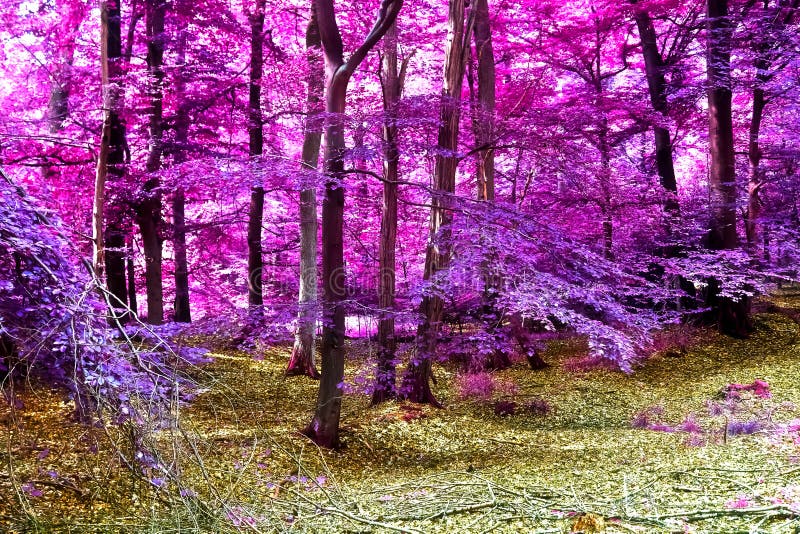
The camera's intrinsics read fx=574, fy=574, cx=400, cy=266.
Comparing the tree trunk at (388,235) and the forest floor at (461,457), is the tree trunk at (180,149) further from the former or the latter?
the tree trunk at (388,235)

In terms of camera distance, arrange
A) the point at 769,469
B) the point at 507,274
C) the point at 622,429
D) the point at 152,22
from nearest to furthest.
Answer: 1. the point at 769,469
2. the point at 507,274
3. the point at 622,429
4. the point at 152,22

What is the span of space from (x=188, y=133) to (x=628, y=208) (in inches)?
275

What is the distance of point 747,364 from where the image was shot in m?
8.64

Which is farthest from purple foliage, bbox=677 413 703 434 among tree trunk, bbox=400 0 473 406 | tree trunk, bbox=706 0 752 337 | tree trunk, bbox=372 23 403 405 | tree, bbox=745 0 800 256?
tree, bbox=745 0 800 256

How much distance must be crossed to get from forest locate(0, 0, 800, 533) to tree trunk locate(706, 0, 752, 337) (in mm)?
52

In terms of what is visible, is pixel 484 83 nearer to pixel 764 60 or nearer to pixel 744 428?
pixel 764 60

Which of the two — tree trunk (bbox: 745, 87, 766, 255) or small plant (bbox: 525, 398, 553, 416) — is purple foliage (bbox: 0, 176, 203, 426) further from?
tree trunk (bbox: 745, 87, 766, 255)

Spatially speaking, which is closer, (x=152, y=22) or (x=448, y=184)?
(x=448, y=184)

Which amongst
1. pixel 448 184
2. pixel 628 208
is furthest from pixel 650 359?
pixel 448 184

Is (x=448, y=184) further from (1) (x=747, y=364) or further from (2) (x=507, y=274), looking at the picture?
(1) (x=747, y=364)

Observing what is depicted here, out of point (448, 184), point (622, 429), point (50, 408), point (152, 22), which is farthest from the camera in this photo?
point (152, 22)

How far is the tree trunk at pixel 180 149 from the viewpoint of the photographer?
7.91 metres

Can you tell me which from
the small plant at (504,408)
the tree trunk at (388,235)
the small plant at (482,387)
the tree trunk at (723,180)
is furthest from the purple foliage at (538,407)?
the tree trunk at (723,180)

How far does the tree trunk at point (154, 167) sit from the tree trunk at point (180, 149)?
230 millimetres
